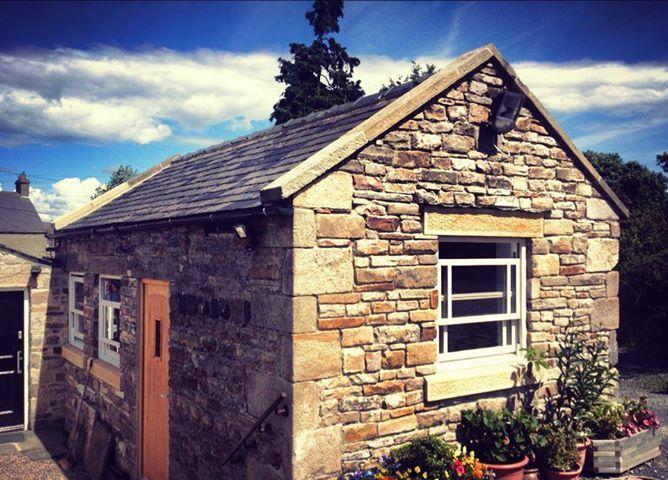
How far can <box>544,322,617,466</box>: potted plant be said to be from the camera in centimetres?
605

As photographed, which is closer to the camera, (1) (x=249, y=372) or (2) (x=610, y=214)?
(1) (x=249, y=372)

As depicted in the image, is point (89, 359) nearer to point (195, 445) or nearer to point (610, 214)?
point (195, 445)

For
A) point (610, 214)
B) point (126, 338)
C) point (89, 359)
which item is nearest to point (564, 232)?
point (610, 214)

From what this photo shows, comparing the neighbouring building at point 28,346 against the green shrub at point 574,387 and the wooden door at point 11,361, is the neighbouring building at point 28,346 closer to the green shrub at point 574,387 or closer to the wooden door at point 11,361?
the wooden door at point 11,361

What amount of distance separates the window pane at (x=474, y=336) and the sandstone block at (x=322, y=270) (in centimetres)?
179

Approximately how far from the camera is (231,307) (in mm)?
5457

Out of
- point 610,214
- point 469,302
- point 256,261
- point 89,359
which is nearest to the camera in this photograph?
point 256,261

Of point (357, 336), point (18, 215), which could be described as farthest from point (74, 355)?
point (18, 215)

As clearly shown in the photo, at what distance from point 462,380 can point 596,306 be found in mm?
2479

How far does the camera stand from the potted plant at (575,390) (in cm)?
605

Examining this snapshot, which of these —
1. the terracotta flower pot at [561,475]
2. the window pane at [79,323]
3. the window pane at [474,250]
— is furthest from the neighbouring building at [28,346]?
the terracotta flower pot at [561,475]

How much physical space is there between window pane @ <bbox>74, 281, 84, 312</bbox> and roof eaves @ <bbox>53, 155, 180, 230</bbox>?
3.69ft

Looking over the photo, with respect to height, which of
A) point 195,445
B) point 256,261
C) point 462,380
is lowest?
point 195,445

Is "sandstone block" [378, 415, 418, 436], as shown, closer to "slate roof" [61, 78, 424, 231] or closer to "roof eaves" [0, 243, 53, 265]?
"slate roof" [61, 78, 424, 231]
